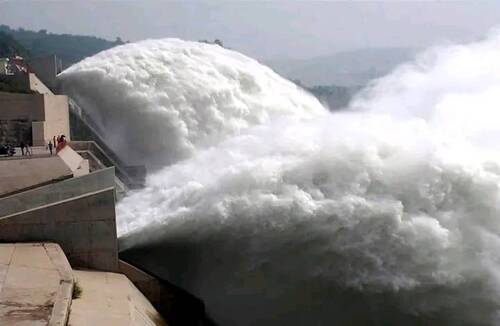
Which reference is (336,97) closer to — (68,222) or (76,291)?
(68,222)

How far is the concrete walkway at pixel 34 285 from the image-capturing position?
10.0 m

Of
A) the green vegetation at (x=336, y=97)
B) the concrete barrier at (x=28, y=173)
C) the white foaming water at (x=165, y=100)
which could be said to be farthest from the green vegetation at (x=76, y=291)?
the green vegetation at (x=336, y=97)

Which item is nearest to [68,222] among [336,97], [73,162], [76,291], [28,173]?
[28,173]

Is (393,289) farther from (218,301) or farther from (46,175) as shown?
(46,175)

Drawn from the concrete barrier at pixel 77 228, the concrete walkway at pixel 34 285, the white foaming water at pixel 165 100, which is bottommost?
the concrete walkway at pixel 34 285

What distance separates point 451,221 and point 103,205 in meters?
8.88

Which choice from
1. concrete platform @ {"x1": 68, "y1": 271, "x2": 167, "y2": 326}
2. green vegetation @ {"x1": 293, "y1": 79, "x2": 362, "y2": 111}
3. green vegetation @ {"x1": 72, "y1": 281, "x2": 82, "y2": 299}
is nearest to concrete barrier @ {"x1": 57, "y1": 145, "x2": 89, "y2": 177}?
concrete platform @ {"x1": 68, "y1": 271, "x2": 167, "y2": 326}

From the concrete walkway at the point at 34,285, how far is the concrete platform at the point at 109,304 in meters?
0.38

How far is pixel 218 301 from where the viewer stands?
17.1 m

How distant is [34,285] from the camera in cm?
1144

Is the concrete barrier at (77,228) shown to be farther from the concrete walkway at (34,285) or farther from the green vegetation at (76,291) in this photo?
the green vegetation at (76,291)

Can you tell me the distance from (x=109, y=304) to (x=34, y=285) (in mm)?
1622

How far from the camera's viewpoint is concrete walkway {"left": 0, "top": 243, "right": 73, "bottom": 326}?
10008 mm

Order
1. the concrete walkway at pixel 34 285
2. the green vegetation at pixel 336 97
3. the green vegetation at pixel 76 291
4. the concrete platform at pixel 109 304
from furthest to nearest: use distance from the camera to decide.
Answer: the green vegetation at pixel 336 97, the green vegetation at pixel 76 291, the concrete platform at pixel 109 304, the concrete walkway at pixel 34 285
